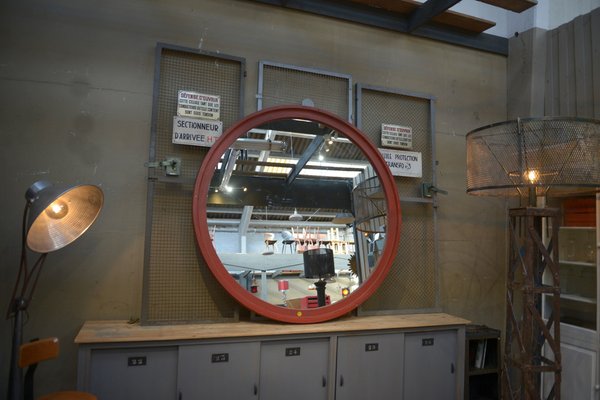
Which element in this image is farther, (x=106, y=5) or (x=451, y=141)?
(x=451, y=141)

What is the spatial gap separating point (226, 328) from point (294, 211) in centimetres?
88

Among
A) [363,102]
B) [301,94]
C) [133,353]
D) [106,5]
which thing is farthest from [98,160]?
[363,102]

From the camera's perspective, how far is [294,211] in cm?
283

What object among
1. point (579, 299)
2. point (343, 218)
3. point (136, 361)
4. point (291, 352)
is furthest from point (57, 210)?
point (579, 299)

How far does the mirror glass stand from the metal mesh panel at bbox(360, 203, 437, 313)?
257mm

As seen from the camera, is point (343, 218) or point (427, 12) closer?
point (343, 218)

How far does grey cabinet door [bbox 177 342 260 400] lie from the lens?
7.36 ft

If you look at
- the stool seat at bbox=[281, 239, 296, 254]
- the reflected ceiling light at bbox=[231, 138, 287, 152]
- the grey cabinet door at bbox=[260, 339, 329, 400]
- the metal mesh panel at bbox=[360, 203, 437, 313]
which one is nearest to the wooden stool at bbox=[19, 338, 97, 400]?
the grey cabinet door at bbox=[260, 339, 329, 400]

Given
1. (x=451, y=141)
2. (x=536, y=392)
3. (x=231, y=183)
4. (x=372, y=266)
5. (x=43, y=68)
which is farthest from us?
(x=451, y=141)

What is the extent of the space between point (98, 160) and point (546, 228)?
328 cm

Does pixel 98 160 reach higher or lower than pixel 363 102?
lower

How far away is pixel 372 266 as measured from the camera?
115 inches

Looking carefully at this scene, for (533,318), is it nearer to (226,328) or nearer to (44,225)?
(226,328)

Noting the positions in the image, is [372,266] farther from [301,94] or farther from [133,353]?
[133,353]
